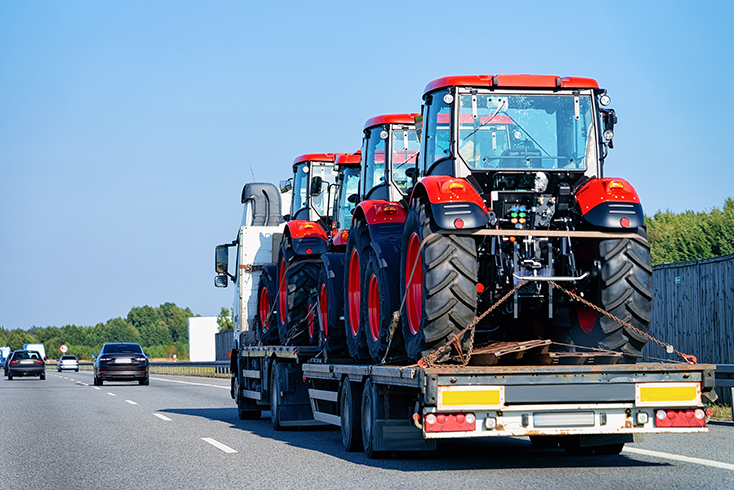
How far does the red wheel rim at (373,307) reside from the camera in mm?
10305

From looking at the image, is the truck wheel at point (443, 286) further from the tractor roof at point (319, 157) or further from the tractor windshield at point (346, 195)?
the tractor roof at point (319, 157)

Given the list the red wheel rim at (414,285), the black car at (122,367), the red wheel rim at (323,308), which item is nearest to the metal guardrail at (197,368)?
the black car at (122,367)

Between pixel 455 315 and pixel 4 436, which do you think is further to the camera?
pixel 4 436

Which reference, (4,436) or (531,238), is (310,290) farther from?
(531,238)

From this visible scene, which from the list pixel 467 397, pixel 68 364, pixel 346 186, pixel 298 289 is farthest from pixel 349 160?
pixel 68 364

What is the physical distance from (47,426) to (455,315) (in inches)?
364

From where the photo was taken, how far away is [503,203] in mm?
9219

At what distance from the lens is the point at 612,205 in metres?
8.85

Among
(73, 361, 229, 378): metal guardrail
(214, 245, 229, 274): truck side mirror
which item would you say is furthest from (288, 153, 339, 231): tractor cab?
(73, 361, 229, 378): metal guardrail

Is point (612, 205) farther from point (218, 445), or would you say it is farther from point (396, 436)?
point (218, 445)

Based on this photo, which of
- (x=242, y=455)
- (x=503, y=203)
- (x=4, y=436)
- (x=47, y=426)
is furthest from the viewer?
(x=47, y=426)

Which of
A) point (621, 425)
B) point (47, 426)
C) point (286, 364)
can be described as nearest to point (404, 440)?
point (621, 425)

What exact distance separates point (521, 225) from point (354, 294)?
299cm

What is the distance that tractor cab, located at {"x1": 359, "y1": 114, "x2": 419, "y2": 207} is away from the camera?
1205 centimetres
